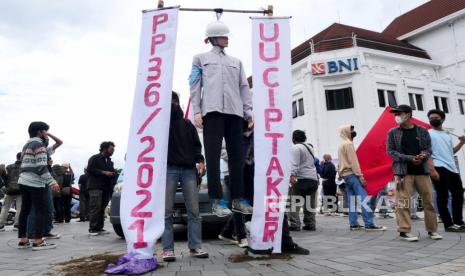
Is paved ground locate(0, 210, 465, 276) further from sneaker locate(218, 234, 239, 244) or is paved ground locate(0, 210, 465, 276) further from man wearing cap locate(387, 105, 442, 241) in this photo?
sneaker locate(218, 234, 239, 244)

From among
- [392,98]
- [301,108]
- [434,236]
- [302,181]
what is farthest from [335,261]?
[392,98]

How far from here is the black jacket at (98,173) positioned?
833 centimetres

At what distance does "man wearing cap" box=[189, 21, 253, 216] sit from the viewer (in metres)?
3.97

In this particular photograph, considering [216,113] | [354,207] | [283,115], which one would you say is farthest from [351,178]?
[216,113]

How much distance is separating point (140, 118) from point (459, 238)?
472 cm

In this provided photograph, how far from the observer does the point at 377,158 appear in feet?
28.0

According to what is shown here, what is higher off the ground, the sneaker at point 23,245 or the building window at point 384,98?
the building window at point 384,98

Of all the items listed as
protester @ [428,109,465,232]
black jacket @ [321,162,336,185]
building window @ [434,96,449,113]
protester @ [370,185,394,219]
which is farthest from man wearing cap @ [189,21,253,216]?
building window @ [434,96,449,113]

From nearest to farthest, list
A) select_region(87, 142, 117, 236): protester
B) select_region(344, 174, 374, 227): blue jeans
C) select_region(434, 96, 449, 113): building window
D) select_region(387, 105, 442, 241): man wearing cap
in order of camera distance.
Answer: select_region(387, 105, 442, 241): man wearing cap
select_region(344, 174, 374, 227): blue jeans
select_region(87, 142, 117, 236): protester
select_region(434, 96, 449, 113): building window

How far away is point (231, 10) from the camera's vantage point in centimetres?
449

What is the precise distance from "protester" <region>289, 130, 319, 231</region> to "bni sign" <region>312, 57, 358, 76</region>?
2336 centimetres

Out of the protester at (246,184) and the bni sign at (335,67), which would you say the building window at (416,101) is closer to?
the bni sign at (335,67)

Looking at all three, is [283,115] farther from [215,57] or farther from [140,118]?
[140,118]

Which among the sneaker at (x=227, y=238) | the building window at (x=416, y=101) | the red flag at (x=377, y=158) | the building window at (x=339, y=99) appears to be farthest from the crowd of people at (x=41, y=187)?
the building window at (x=416, y=101)
